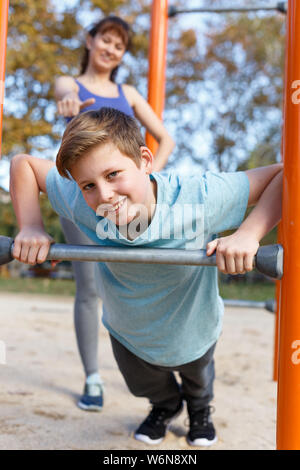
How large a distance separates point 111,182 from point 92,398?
106 centimetres

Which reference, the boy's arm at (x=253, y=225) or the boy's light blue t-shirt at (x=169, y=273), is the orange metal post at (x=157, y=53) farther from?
the boy's arm at (x=253, y=225)

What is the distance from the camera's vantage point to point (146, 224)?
3.67 ft

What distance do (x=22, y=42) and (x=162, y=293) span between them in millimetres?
7124

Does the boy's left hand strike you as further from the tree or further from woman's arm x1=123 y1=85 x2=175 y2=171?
the tree

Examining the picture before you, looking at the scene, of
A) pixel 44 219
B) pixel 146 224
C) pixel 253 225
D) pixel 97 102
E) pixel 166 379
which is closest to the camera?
pixel 253 225

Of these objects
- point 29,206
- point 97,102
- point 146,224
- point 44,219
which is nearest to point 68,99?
point 97,102

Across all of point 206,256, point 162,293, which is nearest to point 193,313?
point 162,293

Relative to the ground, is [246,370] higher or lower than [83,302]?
lower

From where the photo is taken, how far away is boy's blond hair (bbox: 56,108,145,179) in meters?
1.01

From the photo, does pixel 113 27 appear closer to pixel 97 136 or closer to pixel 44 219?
pixel 97 136

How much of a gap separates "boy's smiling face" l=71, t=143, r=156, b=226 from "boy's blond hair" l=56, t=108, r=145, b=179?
0.01 meters

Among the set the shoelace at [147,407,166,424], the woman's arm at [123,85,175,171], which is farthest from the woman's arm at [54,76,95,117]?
the shoelace at [147,407,166,424]

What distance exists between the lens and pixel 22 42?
740 cm
